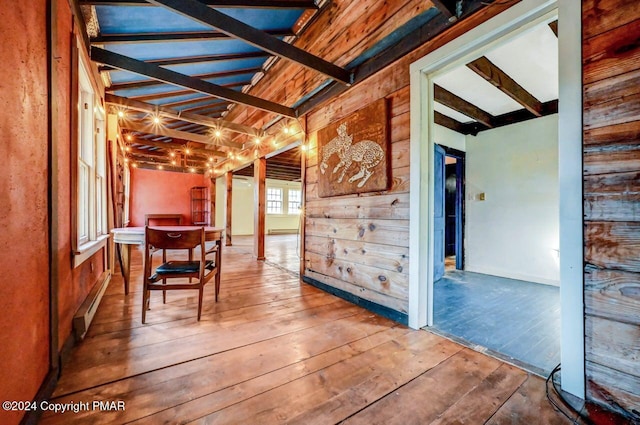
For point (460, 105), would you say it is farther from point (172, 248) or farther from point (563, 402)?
point (172, 248)

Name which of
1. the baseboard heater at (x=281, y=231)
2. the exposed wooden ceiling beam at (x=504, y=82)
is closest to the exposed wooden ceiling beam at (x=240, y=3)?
the exposed wooden ceiling beam at (x=504, y=82)

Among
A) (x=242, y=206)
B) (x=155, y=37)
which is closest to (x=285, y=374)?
(x=155, y=37)

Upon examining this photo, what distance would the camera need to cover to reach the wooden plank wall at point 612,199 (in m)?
1.11

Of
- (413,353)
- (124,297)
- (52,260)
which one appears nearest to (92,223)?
(124,297)

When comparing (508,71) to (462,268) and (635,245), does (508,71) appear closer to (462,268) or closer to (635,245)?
(635,245)

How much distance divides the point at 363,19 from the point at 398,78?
759 millimetres

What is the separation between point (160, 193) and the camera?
351 inches

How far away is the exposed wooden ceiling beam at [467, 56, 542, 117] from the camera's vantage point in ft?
8.16

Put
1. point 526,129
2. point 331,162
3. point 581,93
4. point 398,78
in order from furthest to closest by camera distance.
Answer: point 526,129 → point 331,162 → point 398,78 → point 581,93

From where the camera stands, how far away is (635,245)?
1.11 meters

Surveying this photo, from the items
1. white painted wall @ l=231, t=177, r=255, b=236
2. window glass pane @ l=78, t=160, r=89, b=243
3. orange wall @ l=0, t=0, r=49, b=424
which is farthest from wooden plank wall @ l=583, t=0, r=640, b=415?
white painted wall @ l=231, t=177, r=255, b=236

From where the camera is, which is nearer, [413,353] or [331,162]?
[413,353]

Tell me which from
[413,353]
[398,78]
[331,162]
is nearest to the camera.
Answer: [413,353]

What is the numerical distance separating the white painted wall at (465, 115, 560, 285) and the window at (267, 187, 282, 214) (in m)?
8.59
